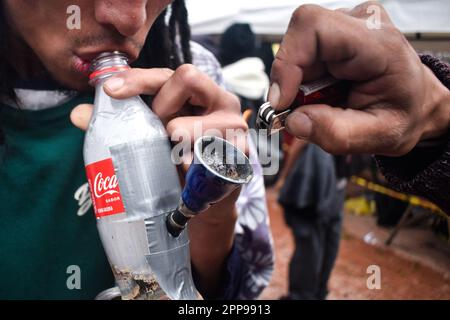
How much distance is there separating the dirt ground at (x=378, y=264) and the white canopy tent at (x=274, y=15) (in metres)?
1.99

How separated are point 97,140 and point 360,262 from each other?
4.53 metres

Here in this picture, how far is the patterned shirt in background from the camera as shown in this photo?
1351mm

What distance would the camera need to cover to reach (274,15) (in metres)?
4.09

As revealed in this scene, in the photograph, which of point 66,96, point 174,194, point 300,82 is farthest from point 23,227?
point 300,82

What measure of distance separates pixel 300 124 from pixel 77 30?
54 cm

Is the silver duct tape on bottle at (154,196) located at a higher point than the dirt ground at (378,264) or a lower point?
higher

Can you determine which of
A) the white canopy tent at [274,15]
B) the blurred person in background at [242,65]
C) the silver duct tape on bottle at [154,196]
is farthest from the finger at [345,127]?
the blurred person in background at [242,65]

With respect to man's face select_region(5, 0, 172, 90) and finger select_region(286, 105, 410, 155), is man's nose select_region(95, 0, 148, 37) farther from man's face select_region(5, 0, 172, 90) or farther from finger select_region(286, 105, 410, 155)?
finger select_region(286, 105, 410, 155)

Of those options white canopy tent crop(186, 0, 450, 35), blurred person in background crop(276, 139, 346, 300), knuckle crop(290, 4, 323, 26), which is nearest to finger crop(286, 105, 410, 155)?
knuckle crop(290, 4, 323, 26)

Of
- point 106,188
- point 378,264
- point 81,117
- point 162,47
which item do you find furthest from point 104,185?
point 378,264

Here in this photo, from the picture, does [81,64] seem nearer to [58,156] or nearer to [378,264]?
[58,156]

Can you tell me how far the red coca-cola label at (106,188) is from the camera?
0.81 m

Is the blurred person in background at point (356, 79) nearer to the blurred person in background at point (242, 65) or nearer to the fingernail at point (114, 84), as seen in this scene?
the fingernail at point (114, 84)
